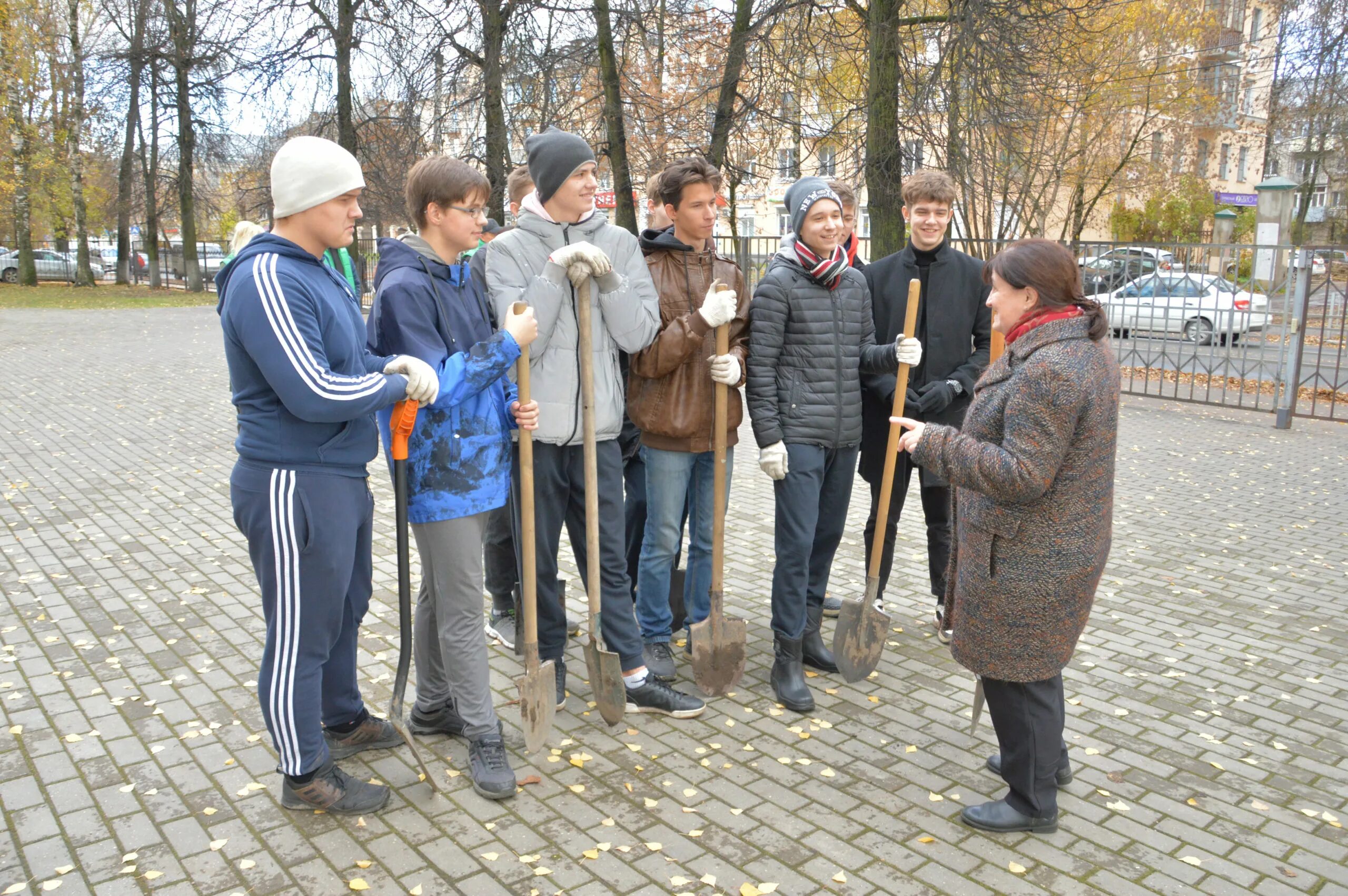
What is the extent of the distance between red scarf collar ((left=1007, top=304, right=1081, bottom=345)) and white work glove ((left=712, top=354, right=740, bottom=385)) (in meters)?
1.13

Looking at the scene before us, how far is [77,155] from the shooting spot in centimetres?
3241

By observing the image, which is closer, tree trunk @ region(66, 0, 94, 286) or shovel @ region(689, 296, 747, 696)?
shovel @ region(689, 296, 747, 696)

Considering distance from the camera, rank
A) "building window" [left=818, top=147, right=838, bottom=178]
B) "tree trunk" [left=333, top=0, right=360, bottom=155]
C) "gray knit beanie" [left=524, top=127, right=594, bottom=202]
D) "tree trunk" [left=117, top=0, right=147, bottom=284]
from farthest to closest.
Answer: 1. "tree trunk" [left=117, top=0, right=147, bottom=284]
2. "tree trunk" [left=333, top=0, right=360, bottom=155]
3. "building window" [left=818, top=147, right=838, bottom=178]
4. "gray knit beanie" [left=524, top=127, right=594, bottom=202]

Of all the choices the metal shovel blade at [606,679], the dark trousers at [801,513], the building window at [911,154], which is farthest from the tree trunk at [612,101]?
the metal shovel blade at [606,679]

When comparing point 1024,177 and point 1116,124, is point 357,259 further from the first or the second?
point 1116,124

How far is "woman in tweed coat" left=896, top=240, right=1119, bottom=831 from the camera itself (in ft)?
9.30

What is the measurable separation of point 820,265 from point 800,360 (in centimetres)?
37

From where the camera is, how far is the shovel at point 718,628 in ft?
13.1

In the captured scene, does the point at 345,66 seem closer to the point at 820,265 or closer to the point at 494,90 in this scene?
the point at 494,90

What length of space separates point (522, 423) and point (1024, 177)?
1734cm

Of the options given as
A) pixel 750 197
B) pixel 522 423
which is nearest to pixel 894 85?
pixel 522 423

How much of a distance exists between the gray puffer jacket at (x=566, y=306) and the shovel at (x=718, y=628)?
420mm

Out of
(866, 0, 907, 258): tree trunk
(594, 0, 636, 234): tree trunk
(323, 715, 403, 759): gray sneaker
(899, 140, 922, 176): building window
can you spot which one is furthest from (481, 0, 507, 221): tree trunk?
(323, 715, 403, 759): gray sneaker

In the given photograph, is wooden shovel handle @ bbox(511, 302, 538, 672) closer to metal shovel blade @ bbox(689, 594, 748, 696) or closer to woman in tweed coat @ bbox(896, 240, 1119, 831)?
metal shovel blade @ bbox(689, 594, 748, 696)
